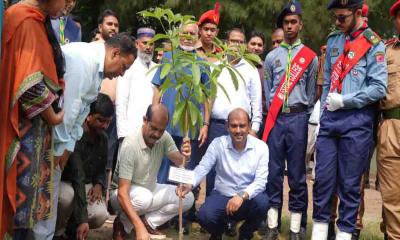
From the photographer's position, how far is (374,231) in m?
6.59

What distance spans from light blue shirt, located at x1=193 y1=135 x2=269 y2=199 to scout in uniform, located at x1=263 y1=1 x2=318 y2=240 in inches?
9.2

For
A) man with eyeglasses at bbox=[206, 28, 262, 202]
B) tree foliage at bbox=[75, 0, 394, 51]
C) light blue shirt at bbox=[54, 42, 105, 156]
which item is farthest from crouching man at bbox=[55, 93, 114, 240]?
tree foliage at bbox=[75, 0, 394, 51]

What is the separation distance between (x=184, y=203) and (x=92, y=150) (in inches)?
37.7

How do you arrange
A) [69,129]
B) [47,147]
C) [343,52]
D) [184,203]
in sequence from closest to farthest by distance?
[47,147]
[69,129]
[343,52]
[184,203]

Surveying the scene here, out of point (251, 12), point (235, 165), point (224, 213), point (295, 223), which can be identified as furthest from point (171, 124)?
point (251, 12)

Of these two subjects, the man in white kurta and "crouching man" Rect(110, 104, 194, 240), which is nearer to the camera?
"crouching man" Rect(110, 104, 194, 240)

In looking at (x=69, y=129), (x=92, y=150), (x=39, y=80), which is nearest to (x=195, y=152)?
(x=92, y=150)

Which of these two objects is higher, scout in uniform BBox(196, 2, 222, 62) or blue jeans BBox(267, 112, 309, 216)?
scout in uniform BBox(196, 2, 222, 62)

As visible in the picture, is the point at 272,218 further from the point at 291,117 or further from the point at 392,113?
the point at 392,113

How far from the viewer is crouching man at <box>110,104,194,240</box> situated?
18.1 ft

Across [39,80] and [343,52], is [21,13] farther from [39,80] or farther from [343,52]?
[343,52]

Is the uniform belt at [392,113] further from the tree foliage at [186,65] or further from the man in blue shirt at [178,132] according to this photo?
the man in blue shirt at [178,132]

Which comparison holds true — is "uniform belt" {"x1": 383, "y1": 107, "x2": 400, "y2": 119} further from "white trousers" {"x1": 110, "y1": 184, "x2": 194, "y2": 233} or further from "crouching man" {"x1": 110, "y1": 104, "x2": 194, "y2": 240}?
"white trousers" {"x1": 110, "y1": 184, "x2": 194, "y2": 233}

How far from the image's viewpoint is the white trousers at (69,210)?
4.91 meters
